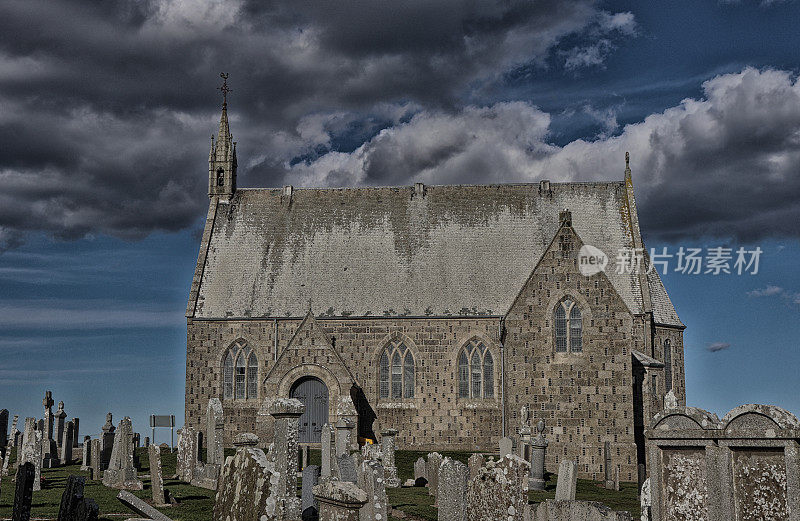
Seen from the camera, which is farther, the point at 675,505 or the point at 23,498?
the point at 675,505

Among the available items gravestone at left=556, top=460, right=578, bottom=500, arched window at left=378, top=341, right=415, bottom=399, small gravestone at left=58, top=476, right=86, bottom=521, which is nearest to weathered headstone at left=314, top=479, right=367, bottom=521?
small gravestone at left=58, top=476, right=86, bottom=521

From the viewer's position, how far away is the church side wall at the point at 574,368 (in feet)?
97.1

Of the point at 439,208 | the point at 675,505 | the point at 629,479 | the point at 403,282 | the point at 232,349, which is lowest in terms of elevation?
the point at 629,479

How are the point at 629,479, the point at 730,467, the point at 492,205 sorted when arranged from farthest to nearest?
the point at 492,205 < the point at 629,479 < the point at 730,467

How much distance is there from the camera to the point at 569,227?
31.3 meters

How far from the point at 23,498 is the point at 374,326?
1032 inches

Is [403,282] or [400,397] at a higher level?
[403,282]

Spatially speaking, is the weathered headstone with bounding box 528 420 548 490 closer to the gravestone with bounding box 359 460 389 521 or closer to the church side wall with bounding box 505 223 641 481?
the church side wall with bounding box 505 223 641 481

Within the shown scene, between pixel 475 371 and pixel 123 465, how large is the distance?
1676cm

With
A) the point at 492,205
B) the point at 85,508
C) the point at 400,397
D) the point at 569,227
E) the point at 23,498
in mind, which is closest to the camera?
the point at 85,508

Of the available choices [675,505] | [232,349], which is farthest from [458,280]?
[675,505]

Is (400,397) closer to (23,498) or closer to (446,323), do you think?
(446,323)

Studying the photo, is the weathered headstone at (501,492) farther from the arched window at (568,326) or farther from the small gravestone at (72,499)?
the arched window at (568,326)

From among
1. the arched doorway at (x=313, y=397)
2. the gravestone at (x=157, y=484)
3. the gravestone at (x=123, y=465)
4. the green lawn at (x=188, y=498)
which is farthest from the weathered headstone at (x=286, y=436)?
the arched doorway at (x=313, y=397)
